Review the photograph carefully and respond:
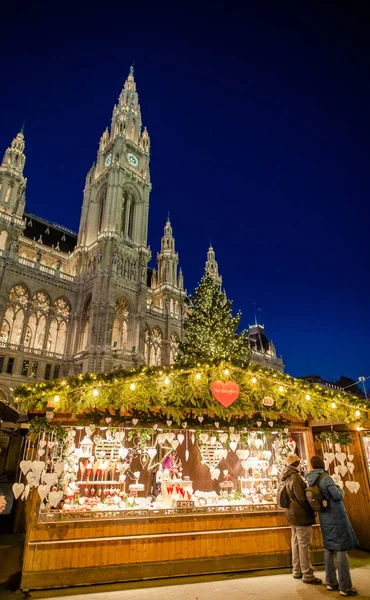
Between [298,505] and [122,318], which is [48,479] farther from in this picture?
[122,318]

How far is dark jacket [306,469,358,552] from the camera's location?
4.97m

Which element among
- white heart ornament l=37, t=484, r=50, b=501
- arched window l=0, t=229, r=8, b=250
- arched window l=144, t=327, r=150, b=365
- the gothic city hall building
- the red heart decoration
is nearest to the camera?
white heart ornament l=37, t=484, r=50, b=501

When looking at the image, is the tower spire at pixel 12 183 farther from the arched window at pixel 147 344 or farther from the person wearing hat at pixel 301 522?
the person wearing hat at pixel 301 522

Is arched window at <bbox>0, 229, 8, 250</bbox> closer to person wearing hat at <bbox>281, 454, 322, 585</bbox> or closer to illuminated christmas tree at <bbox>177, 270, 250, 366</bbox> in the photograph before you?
illuminated christmas tree at <bbox>177, 270, 250, 366</bbox>

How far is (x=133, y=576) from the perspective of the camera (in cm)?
558

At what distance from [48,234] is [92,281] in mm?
11514

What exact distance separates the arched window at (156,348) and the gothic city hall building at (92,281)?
12 cm

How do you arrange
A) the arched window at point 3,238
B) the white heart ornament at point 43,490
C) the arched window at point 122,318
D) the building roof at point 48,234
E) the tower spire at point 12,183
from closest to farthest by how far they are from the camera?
the white heart ornament at point 43,490 → the arched window at point 3,238 → the tower spire at point 12,183 → the arched window at point 122,318 → the building roof at point 48,234

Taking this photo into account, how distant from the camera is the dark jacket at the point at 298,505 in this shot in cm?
546

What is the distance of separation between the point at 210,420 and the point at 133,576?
297 cm

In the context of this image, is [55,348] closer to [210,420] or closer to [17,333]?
[17,333]

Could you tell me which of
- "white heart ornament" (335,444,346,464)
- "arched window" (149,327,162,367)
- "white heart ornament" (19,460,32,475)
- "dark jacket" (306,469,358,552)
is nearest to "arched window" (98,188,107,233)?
"arched window" (149,327,162,367)

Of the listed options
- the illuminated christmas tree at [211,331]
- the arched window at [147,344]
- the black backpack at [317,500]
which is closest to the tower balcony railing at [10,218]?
the arched window at [147,344]

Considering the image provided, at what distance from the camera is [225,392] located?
21.6 feet
